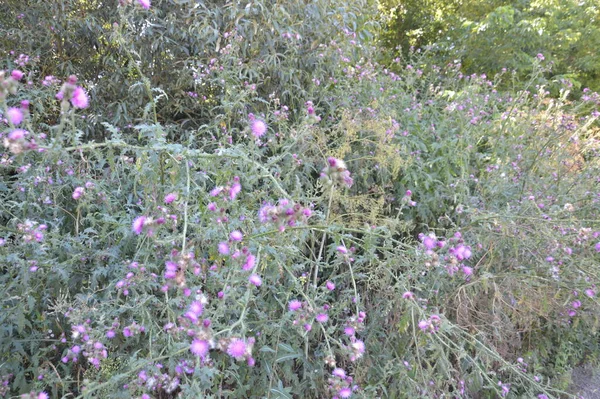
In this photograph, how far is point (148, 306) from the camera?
5.63 ft

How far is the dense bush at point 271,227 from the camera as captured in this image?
58.4 inches

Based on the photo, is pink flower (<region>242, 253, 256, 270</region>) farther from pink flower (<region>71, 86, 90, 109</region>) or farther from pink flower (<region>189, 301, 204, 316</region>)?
pink flower (<region>71, 86, 90, 109</region>)

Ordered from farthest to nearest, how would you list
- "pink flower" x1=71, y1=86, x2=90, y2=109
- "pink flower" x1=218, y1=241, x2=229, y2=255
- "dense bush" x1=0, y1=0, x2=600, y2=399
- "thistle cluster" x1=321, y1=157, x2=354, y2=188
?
"dense bush" x1=0, y1=0, x2=600, y2=399, "pink flower" x1=218, y1=241, x2=229, y2=255, "thistle cluster" x1=321, y1=157, x2=354, y2=188, "pink flower" x1=71, y1=86, x2=90, y2=109

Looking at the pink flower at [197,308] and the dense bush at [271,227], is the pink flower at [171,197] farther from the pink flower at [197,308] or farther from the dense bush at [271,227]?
the pink flower at [197,308]

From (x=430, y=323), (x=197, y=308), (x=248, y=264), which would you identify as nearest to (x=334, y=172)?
(x=248, y=264)

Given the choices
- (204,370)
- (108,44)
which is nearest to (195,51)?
(108,44)

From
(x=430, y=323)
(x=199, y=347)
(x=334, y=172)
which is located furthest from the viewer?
(x=430, y=323)

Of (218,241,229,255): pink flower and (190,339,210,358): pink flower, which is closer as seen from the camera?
(190,339,210,358): pink flower

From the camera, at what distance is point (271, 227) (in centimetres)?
157

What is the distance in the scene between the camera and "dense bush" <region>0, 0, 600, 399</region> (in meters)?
1.48

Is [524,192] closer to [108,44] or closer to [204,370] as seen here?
[204,370]

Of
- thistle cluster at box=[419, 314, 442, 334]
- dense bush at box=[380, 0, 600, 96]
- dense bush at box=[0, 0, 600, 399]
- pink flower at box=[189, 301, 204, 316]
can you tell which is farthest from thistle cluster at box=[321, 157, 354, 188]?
dense bush at box=[380, 0, 600, 96]

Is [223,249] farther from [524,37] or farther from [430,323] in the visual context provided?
[524,37]

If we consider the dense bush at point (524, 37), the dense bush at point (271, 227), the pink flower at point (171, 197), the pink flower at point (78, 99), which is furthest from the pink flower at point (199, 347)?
the dense bush at point (524, 37)
